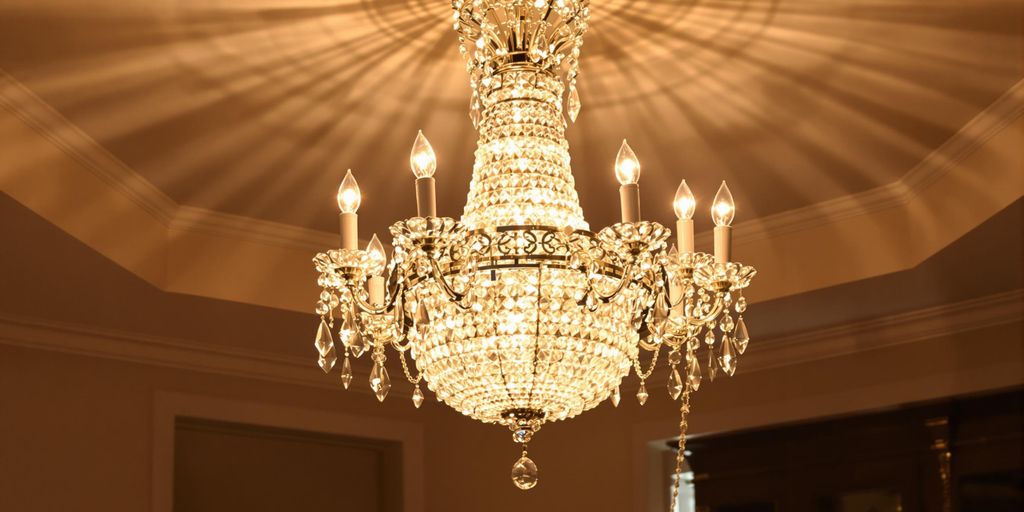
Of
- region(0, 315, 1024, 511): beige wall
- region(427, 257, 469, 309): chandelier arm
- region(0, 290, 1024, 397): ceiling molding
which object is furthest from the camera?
region(0, 290, 1024, 397): ceiling molding

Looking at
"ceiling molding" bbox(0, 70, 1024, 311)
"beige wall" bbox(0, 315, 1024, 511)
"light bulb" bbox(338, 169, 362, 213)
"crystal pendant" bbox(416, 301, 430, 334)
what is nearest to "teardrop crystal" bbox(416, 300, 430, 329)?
"crystal pendant" bbox(416, 301, 430, 334)

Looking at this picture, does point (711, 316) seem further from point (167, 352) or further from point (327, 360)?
point (167, 352)

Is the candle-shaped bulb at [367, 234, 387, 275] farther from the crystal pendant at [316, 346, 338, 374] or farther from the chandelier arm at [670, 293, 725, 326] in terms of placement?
the chandelier arm at [670, 293, 725, 326]

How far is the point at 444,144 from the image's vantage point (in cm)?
379

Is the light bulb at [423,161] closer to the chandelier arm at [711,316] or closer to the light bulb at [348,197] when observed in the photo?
the light bulb at [348,197]

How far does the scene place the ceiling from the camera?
A: 119 inches

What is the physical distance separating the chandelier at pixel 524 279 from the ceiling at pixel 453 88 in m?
0.66

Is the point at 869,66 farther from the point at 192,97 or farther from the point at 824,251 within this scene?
the point at 192,97

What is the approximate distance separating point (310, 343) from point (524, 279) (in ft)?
8.71

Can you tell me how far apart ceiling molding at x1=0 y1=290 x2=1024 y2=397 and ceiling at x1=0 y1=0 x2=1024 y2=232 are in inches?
27.0

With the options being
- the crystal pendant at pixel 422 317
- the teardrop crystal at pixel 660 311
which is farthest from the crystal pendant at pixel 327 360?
the teardrop crystal at pixel 660 311

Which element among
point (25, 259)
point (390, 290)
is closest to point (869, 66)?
point (390, 290)

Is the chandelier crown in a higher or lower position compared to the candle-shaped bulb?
higher

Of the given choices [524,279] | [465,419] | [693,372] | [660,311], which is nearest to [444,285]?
[524,279]
